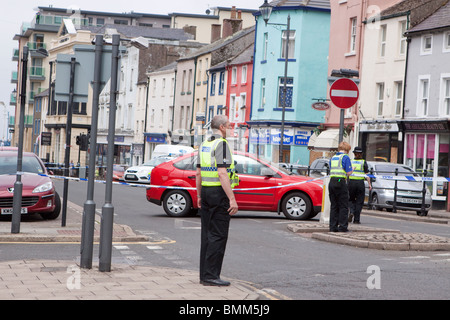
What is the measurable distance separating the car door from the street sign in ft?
14.5

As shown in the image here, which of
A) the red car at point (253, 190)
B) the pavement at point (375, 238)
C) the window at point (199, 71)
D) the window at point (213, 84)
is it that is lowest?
the pavement at point (375, 238)

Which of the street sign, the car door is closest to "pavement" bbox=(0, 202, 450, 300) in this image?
the street sign

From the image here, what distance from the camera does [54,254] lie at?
12.4 metres

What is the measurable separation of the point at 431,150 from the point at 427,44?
4811mm

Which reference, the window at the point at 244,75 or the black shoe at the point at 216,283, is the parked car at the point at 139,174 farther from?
the black shoe at the point at 216,283

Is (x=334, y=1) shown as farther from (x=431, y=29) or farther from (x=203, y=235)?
(x=203, y=235)

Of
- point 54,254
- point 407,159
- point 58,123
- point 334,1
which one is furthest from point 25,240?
Answer: point 58,123

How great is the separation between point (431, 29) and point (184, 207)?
810 inches

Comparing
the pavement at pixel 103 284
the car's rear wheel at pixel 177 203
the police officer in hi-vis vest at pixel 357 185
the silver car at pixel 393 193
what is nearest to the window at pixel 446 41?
the silver car at pixel 393 193

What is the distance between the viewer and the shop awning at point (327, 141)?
148 ft

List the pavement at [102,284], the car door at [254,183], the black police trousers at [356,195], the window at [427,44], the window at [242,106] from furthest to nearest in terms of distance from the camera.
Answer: the window at [242,106] < the window at [427,44] < the car door at [254,183] < the black police trousers at [356,195] < the pavement at [102,284]

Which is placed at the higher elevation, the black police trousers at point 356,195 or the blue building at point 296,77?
the blue building at point 296,77

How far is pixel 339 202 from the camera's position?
1633cm

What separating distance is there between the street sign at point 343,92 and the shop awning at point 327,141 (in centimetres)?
2842
